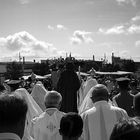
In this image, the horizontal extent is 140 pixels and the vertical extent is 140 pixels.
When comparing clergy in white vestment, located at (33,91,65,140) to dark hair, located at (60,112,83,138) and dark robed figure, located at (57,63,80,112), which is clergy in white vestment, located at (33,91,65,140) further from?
dark robed figure, located at (57,63,80,112)

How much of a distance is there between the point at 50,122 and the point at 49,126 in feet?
0.20

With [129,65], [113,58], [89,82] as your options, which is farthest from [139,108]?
[113,58]

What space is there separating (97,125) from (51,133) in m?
0.72

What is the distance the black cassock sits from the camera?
1075 cm

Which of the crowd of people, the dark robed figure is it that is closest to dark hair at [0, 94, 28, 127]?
the crowd of people

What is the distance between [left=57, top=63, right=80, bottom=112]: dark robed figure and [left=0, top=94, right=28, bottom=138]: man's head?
8285mm

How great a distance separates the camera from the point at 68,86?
1079 centimetres

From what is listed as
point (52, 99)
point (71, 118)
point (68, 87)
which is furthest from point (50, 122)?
point (68, 87)

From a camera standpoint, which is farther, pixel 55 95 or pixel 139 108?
pixel 55 95

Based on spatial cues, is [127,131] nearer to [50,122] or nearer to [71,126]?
[71,126]

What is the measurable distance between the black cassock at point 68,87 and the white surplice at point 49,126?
530 cm

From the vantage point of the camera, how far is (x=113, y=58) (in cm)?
9750

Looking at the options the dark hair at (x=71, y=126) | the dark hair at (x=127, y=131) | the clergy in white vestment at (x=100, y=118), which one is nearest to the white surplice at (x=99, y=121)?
the clergy in white vestment at (x=100, y=118)

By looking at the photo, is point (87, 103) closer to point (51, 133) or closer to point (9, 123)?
point (51, 133)
